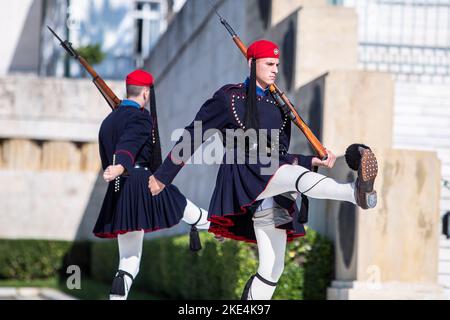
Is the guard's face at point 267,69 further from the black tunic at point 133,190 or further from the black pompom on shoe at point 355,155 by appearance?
the black tunic at point 133,190

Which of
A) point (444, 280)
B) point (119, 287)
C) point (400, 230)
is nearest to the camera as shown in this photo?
point (119, 287)

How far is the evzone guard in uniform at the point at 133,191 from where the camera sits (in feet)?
26.0

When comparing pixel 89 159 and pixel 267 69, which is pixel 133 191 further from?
pixel 89 159

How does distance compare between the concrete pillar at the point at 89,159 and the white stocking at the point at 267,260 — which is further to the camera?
the concrete pillar at the point at 89,159

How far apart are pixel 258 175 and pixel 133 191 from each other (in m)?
1.28

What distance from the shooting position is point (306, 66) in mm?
12461

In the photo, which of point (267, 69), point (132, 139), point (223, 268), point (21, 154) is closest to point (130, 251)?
point (132, 139)

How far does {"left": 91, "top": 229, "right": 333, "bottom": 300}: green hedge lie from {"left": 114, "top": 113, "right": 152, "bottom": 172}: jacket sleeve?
347 cm

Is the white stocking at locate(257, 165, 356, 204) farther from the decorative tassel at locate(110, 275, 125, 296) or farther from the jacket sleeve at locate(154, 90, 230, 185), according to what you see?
the decorative tassel at locate(110, 275, 125, 296)

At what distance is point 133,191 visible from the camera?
8.01 metres

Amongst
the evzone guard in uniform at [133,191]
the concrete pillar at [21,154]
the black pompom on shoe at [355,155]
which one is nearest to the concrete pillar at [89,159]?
the concrete pillar at [21,154]
